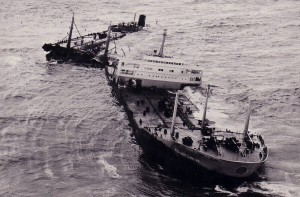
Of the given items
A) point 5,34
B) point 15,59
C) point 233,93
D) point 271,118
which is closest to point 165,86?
point 233,93

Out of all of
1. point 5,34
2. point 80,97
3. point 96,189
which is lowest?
point 96,189

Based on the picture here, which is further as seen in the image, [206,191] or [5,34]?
[5,34]

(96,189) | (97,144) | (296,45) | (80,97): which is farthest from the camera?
(296,45)

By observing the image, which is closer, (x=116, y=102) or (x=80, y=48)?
(x=116, y=102)

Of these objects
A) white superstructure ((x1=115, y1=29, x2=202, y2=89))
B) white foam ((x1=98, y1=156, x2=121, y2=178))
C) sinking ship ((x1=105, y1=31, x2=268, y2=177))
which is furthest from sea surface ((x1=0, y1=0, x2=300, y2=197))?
white superstructure ((x1=115, y1=29, x2=202, y2=89))

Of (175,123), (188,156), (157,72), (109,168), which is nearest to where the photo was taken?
(188,156)

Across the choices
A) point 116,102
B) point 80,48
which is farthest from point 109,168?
point 80,48

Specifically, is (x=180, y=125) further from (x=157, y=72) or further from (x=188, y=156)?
(x=157, y=72)

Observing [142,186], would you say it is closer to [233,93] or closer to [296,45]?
[233,93]

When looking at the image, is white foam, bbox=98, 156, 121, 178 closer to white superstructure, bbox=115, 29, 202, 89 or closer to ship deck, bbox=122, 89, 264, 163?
ship deck, bbox=122, 89, 264, 163
